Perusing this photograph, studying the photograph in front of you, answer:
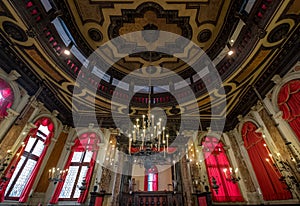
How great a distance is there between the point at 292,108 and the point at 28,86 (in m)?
10.3

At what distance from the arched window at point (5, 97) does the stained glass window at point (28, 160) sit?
4.98 ft

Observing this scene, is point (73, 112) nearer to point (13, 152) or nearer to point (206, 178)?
point (13, 152)

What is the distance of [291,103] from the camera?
16.9ft

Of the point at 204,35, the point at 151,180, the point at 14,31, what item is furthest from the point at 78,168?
the point at 204,35

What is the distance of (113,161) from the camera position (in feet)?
25.7

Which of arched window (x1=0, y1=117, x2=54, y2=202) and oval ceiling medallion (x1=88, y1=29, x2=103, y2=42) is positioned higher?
Answer: oval ceiling medallion (x1=88, y1=29, x2=103, y2=42)

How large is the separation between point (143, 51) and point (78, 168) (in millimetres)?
7456

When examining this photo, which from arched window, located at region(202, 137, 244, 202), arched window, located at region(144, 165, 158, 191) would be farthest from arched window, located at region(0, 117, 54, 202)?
arched window, located at region(202, 137, 244, 202)

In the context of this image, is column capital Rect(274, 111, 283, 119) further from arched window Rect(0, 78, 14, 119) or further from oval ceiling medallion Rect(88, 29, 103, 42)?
arched window Rect(0, 78, 14, 119)

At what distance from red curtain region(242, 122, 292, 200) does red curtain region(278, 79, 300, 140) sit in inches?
62.1

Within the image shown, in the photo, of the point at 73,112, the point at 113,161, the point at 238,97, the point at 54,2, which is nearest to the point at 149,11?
the point at 54,2

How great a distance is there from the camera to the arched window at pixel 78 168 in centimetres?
689

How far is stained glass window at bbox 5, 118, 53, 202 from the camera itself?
5.85 m

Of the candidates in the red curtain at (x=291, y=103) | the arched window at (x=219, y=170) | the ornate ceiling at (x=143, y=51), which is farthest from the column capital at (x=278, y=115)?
the arched window at (x=219, y=170)
